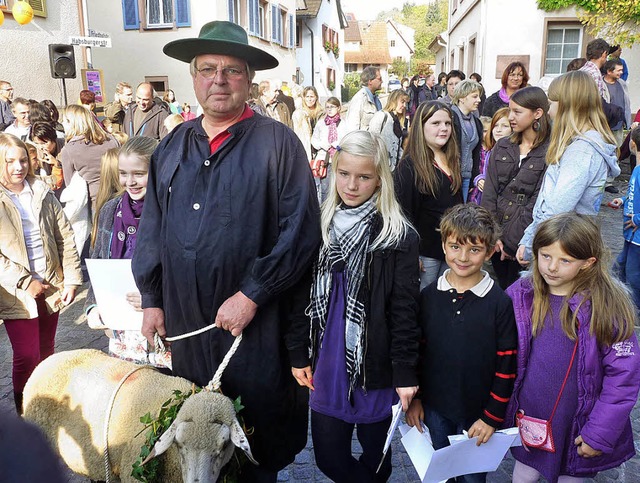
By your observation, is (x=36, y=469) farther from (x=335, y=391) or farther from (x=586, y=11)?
(x=586, y=11)

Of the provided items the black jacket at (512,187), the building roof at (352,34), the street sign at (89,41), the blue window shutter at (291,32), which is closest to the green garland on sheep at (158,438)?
the black jacket at (512,187)

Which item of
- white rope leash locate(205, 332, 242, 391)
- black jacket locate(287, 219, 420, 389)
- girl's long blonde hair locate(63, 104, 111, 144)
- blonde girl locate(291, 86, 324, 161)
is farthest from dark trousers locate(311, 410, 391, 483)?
blonde girl locate(291, 86, 324, 161)

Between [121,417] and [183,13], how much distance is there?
62.7 feet

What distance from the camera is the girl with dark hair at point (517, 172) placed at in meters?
3.96

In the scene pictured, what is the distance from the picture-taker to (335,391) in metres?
2.49

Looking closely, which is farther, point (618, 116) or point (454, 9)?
point (454, 9)

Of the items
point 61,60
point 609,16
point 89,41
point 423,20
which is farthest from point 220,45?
point 423,20

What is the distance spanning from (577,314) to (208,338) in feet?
5.41

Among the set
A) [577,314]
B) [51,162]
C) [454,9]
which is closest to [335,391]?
[577,314]

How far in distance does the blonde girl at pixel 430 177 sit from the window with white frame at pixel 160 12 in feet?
59.0

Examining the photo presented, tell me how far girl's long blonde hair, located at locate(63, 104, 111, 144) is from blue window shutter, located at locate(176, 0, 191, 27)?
1460 cm

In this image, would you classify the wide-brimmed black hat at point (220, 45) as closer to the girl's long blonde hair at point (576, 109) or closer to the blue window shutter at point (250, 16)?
the girl's long blonde hair at point (576, 109)

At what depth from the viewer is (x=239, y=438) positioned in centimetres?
223

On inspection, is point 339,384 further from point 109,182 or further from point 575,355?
point 109,182
